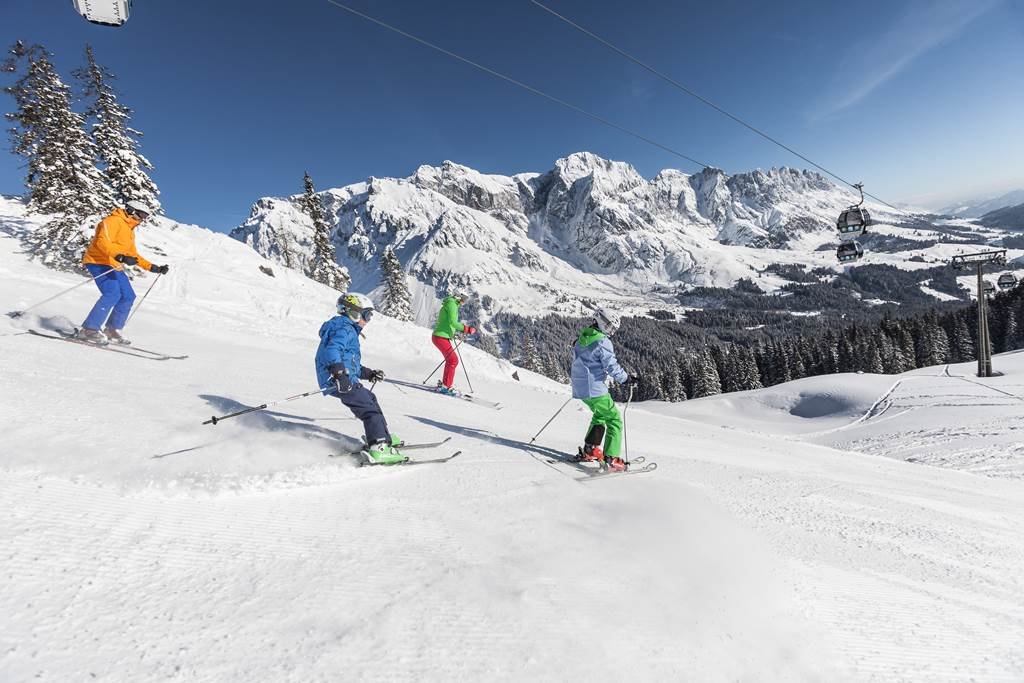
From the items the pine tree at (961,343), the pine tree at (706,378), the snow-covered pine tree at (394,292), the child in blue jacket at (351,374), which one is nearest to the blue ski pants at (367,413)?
the child in blue jacket at (351,374)

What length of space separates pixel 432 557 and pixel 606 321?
15.2 ft

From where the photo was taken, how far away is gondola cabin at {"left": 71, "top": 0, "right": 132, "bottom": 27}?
5.32m

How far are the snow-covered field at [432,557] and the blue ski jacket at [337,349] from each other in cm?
91

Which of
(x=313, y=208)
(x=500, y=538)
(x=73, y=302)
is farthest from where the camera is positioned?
(x=313, y=208)

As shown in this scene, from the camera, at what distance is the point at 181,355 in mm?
10094

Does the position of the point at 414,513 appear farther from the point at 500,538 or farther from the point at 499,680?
the point at 499,680

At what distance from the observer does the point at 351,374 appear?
5691 mm

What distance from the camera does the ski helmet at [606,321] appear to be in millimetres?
7035

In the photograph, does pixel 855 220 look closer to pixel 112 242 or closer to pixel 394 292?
pixel 112 242

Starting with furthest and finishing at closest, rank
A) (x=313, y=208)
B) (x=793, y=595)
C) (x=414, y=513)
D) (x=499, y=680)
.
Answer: (x=313, y=208)
(x=414, y=513)
(x=793, y=595)
(x=499, y=680)

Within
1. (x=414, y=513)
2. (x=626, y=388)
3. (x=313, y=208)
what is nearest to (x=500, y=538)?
(x=414, y=513)

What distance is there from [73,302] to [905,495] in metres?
19.5

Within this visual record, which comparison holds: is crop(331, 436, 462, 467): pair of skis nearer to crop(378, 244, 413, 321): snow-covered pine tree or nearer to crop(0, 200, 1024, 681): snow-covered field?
crop(0, 200, 1024, 681): snow-covered field

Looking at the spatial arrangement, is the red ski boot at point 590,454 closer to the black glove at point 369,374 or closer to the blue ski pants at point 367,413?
the blue ski pants at point 367,413
